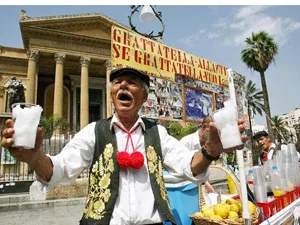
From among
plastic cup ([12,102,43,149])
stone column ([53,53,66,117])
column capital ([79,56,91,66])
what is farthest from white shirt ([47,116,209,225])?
column capital ([79,56,91,66])

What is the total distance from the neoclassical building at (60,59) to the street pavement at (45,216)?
14154mm

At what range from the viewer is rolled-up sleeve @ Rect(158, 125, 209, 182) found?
1785 millimetres

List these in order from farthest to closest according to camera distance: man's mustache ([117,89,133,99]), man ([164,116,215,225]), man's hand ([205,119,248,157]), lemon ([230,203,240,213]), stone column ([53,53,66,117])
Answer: stone column ([53,53,66,117]), man ([164,116,215,225]), lemon ([230,203,240,213]), man's mustache ([117,89,133,99]), man's hand ([205,119,248,157])

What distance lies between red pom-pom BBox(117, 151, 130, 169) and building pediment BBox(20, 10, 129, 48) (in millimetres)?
21720

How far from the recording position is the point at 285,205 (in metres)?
2.81

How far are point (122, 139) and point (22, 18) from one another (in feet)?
82.9

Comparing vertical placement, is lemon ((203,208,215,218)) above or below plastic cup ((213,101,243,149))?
below

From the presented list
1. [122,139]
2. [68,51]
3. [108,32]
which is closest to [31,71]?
[68,51]

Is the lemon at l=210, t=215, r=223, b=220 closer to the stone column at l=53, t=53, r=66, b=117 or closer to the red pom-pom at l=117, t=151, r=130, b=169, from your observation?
the red pom-pom at l=117, t=151, r=130, b=169

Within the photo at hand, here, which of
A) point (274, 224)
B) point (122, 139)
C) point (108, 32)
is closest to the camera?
point (122, 139)

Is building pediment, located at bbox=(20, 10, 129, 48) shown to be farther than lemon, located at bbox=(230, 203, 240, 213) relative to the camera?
Yes

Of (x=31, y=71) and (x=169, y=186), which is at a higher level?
(x=31, y=71)

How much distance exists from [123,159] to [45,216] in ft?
19.8

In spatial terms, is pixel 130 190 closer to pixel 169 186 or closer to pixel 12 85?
pixel 169 186
